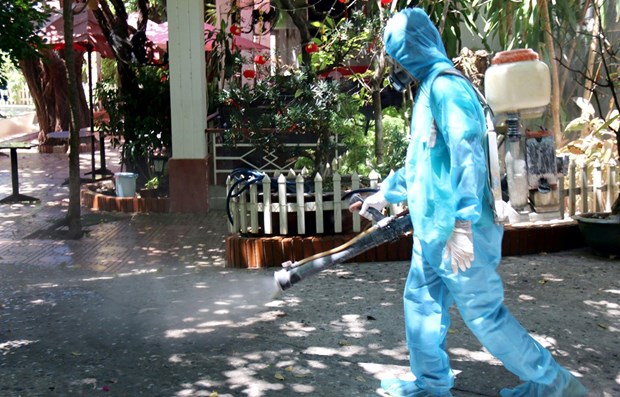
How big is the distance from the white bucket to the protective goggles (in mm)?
7895

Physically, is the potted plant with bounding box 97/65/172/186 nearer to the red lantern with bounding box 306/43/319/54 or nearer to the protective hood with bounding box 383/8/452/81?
the red lantern with bounding box 306/43/319/54

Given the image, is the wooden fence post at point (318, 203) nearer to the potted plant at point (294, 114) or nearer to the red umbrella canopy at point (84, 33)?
the potted plant at point (294, 114)

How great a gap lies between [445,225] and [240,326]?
89.6 inches

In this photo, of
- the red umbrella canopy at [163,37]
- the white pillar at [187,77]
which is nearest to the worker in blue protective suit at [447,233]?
the white pillar at [187,77]

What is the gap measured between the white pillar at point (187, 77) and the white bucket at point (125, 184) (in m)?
1.01

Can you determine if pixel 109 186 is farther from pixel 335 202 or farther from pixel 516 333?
pixel 516 333

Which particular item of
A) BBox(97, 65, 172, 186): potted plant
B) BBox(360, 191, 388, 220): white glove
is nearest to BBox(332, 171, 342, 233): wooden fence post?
BBox(360, 191, 388, 220): white glove

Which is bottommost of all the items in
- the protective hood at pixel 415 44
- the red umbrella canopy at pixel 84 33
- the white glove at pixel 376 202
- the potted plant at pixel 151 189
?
the potted plant at pixel 151 189

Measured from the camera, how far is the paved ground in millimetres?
5094

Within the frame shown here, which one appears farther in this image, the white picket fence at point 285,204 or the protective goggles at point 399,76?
the white picket fence at point 285,204

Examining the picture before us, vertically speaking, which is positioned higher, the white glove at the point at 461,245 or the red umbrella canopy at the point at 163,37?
the red umbrella canopy at the point at 163,37

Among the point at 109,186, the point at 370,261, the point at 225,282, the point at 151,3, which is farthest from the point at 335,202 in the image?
the point at 151,3

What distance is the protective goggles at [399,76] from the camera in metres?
4.62

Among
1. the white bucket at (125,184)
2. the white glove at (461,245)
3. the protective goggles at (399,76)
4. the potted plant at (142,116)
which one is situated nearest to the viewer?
the white glove at (461,245)
